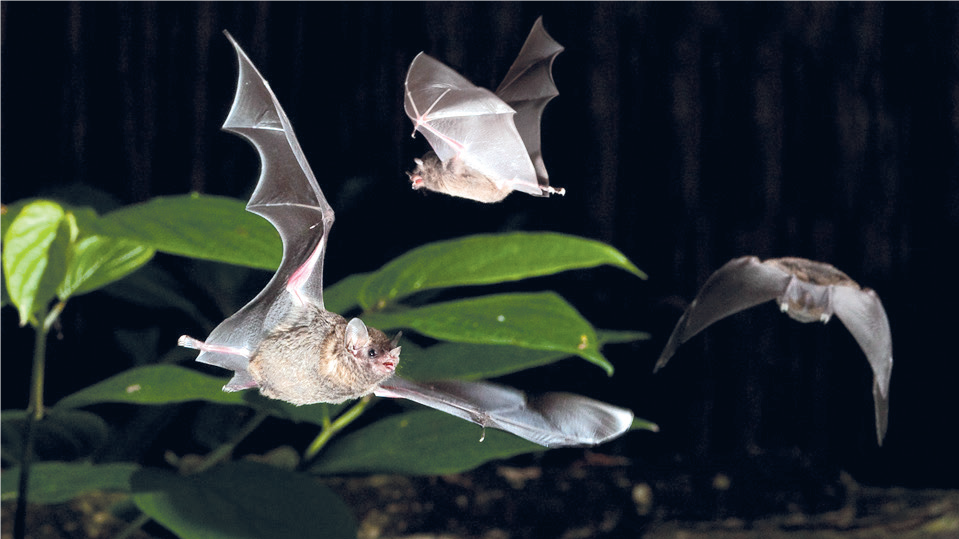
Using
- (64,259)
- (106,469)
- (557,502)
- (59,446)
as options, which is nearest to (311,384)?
(64,259)

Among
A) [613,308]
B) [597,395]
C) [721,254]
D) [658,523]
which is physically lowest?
[658,523]

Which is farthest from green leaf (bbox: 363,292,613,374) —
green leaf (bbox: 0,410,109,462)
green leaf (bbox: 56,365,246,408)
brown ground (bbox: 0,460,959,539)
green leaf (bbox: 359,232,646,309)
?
brown ground (bbox: 0,460,959,539)

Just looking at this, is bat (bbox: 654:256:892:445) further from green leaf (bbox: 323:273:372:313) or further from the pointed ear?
green leaf (bbox: 323:273:372:313)

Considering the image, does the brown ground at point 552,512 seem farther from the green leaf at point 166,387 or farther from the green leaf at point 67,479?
the green leaf at point 166,387

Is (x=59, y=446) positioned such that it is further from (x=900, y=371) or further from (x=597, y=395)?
(x=900, y=371)

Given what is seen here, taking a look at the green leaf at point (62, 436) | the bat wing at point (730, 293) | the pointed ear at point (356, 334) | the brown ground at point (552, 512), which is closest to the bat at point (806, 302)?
the bat wing at point (730, 293)

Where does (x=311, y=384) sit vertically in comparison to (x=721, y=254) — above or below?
above
